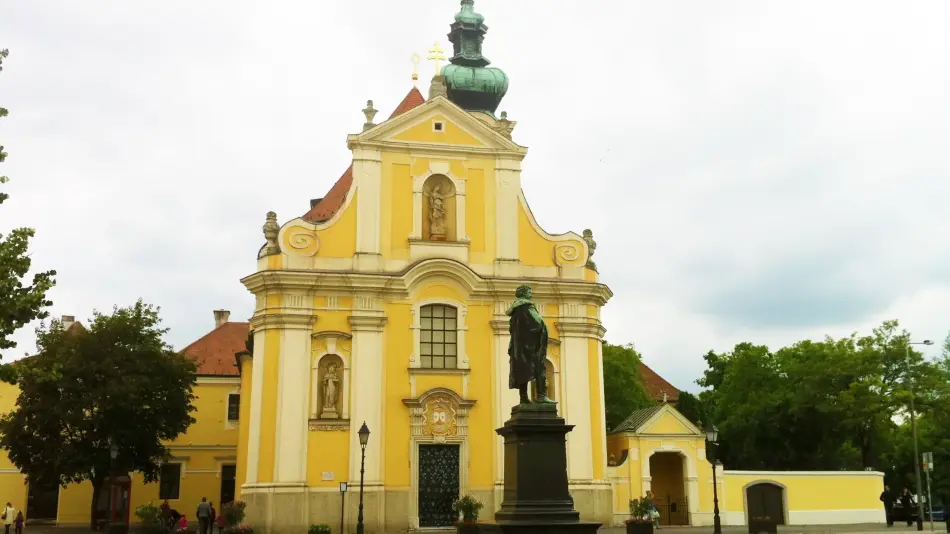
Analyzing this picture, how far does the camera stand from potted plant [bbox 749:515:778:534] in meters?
25.7

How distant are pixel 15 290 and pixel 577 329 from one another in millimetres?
17138

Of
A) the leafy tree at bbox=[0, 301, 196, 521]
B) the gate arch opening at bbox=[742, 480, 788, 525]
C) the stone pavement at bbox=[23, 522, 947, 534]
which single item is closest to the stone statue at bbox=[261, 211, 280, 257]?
the leafy tree at bbox=[0, 301, 196, 521]

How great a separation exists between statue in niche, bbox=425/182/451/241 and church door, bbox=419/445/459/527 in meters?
6.39

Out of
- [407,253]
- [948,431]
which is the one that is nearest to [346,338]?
[407,253]

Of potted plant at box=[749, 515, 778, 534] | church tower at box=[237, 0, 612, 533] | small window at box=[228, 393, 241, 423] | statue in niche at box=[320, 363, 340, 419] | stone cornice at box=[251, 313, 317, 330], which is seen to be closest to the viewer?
potted plant at box=[749, 515, 778, 534]

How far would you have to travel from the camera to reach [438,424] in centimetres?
2808

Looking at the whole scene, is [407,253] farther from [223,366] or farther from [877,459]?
[877,459]

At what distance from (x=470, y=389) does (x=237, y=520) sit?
24.3 ft

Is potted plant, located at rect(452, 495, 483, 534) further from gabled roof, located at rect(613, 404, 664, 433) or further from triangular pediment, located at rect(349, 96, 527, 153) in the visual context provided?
triangular pediment, located at rect(349, 96, 527, 153)

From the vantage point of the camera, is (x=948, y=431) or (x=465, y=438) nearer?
(x=465, y=438)

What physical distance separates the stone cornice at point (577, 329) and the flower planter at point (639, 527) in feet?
23.5

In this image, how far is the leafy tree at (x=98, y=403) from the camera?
3188 cm

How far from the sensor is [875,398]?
3488 centimetres

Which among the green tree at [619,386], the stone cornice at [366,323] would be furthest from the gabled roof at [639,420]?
the green tree at [619,386]
